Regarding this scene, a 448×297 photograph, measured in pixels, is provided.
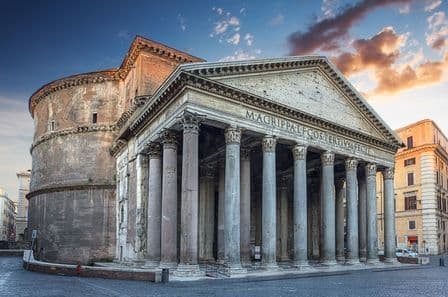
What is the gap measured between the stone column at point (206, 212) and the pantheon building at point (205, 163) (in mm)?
63

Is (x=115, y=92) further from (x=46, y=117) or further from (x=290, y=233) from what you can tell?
(x=290, y=233)

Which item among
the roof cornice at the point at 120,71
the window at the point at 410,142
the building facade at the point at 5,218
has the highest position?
the roof cornice at the point at 120,71

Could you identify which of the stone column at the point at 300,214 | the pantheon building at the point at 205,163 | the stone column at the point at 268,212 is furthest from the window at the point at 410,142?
the stone column at the point at 268,212

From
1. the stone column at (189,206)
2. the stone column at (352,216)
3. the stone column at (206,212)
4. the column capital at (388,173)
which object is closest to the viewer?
the stone column at (189,206)

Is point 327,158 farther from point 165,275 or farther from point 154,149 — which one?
point 165,275

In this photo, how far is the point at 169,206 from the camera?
19.0m

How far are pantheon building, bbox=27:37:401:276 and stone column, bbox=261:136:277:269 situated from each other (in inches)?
1.8

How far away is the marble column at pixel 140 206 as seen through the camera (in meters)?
23.0

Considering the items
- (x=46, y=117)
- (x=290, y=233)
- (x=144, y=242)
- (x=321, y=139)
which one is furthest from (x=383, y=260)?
(x=46, y=117)

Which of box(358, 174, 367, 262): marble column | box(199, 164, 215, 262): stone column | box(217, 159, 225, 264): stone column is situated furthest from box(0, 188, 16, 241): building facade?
box(358, 174, 367, 262): marble column

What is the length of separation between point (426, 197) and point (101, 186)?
30.4m

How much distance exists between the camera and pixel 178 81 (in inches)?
710

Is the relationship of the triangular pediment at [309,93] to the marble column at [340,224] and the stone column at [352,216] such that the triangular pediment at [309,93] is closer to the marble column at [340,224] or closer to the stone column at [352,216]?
the stone column at [352,216]

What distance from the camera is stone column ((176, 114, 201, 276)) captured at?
674 inches
